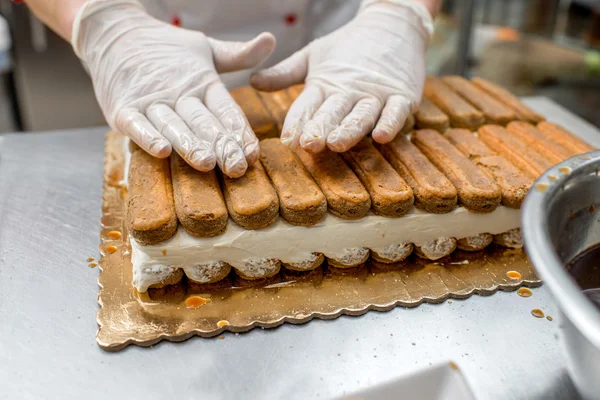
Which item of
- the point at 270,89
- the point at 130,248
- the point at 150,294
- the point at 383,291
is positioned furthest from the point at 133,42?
the point at 383,291

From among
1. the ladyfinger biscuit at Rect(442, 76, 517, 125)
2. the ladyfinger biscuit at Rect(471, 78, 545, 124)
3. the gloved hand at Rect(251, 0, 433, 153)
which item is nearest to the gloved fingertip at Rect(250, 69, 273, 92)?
the gloved hand at Rect(251, 0, 433, 153)

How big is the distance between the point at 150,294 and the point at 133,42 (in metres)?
1.04

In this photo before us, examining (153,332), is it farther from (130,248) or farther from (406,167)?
(406,167)

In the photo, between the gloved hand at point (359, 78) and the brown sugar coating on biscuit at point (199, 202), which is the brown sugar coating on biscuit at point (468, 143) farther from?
the brown sugar coating on biscuit at point (199, 202)

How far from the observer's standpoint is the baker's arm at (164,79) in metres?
1.80

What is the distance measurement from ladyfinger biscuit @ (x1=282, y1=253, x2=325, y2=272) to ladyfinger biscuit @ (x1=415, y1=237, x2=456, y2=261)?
1.25ft

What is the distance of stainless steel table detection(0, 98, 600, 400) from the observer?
1.45 metres

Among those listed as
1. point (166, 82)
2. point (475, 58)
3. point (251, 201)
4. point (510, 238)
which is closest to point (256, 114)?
point (166, 82)

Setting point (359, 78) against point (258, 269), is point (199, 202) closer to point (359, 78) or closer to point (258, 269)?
point (258, 269)

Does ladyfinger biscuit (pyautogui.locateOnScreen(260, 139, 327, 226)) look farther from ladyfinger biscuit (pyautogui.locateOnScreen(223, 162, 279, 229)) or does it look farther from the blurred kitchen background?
the blurred kitchen background

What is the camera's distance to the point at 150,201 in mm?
1682

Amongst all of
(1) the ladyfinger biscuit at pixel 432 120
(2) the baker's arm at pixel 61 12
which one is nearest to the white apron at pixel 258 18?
(2) the baker's arm at pixel 61 12

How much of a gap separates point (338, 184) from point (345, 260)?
0.27 m

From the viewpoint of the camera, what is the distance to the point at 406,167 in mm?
1919
